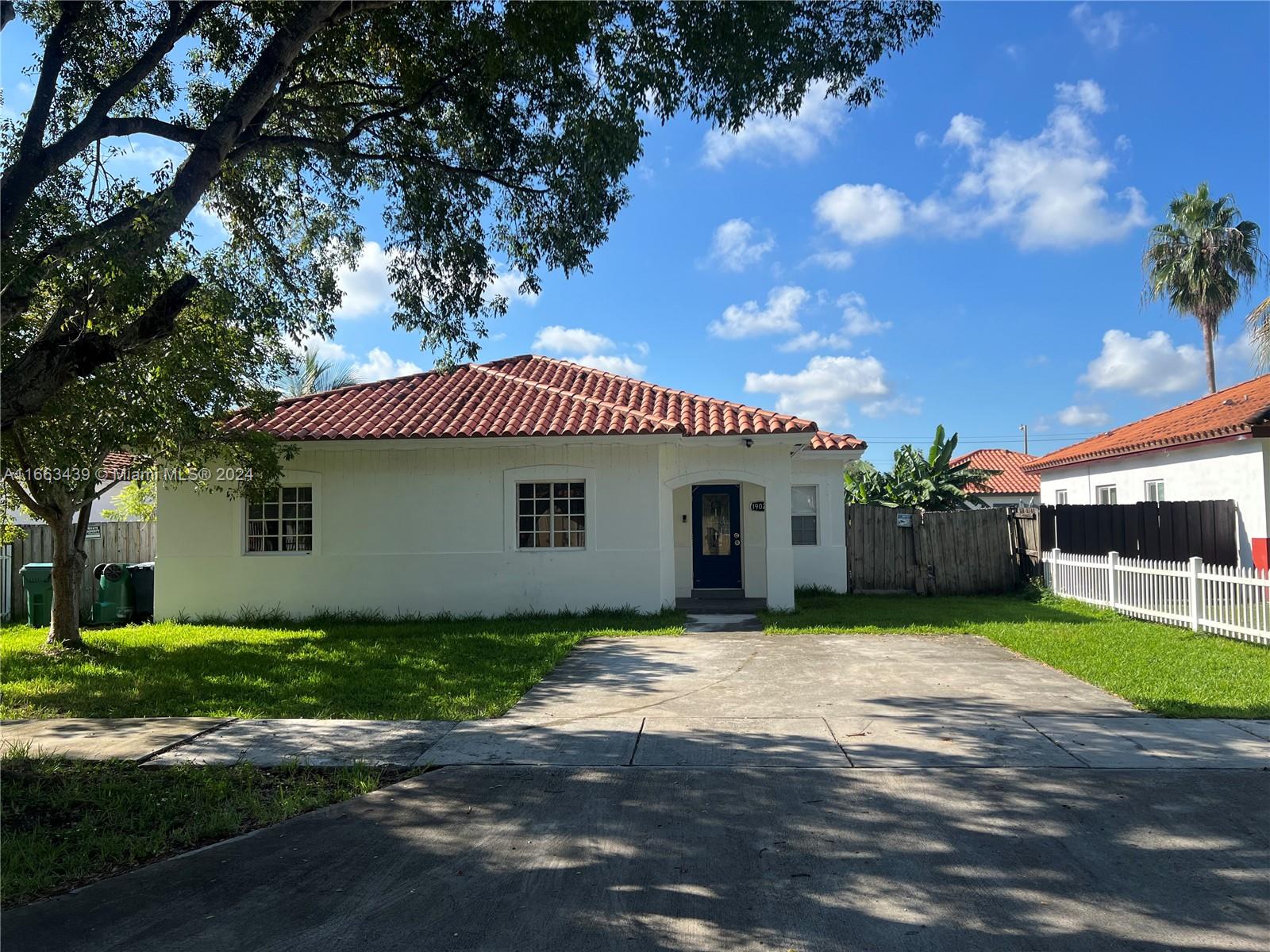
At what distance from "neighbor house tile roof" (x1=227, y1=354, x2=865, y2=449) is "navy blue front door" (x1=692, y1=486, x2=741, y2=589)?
204cm

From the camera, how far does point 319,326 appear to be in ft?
33.0

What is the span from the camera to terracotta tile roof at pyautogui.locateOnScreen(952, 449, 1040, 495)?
41.0 m

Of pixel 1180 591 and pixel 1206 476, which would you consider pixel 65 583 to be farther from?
pixel 1206 476

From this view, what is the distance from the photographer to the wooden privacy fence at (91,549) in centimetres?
1591

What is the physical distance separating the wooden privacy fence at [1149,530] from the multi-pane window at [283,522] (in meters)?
14.5

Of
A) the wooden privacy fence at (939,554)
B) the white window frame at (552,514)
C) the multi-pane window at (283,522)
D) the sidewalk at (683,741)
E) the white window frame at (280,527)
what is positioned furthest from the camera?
the wooden privacy fence at (939,554)

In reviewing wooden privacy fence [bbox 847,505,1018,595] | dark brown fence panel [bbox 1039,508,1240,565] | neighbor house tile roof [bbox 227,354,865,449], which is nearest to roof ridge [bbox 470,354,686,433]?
neighbor house tile roof [bbox 227,354,865,449]

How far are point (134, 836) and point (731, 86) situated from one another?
7441mm

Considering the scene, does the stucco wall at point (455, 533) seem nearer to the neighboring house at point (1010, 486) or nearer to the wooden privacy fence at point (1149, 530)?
the wooden privacy fence at point (1149, 530)

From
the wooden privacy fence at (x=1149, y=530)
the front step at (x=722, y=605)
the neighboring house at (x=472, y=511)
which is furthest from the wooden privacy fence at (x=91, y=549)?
the wooden privacy fence at (x=1149, y=530)

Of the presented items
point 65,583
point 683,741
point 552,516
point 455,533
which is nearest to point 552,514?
point 552,516

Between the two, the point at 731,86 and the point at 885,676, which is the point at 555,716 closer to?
the point at 885,676

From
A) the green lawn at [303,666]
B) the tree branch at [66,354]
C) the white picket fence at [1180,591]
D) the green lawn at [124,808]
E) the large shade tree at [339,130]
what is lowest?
the green lawn at [124,808]

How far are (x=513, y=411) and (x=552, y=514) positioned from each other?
2.02 metres
